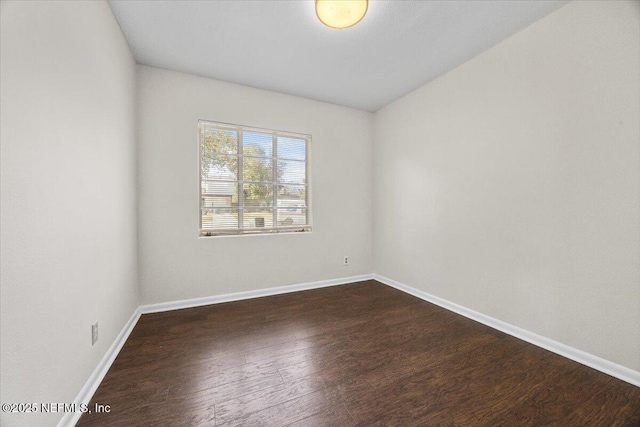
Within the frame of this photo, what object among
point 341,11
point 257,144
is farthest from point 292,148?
point 341,11

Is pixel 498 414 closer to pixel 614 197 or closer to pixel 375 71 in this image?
pixel 614 197

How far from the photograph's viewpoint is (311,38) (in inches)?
90.1

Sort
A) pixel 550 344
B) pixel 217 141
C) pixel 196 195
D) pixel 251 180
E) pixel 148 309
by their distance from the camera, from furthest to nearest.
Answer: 1. pixel 251 180
2. pixel 217 141
3. pixel 196 195
4. pixel 148 309
5. pixel 550 344

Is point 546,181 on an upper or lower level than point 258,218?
upper

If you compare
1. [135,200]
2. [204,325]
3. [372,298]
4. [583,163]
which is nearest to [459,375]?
[372,298]

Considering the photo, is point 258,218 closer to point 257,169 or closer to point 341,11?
point 257,169

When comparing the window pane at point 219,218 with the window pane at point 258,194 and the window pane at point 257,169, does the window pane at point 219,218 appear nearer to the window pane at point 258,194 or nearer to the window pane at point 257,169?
the window pane at point 258,194

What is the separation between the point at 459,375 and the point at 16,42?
3.02 meters

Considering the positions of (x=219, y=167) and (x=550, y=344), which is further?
(x=219, y=167)

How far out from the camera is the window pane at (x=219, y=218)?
3076 millimetres

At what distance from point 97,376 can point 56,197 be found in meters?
1.27

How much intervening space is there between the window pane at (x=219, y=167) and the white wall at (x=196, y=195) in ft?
0.50

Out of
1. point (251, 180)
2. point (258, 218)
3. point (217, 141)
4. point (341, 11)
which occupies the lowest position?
point (258, 218)

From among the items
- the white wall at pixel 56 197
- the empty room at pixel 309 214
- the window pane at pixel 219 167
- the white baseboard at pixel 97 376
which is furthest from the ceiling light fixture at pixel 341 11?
the white baseboard at pixel 97 376
